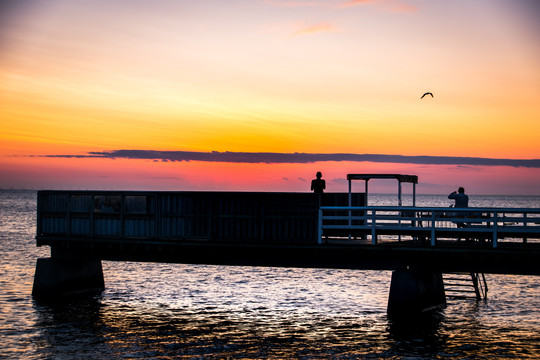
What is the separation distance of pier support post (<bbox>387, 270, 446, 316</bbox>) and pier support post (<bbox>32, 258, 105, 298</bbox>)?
43.6 feet

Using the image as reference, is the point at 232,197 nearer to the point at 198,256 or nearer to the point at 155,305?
the point at 198,256

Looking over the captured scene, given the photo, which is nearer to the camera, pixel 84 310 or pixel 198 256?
pixel 198 256

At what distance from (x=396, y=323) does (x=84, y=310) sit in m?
12.2

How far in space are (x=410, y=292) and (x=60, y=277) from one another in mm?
14503

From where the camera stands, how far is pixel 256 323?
23719 millimetres

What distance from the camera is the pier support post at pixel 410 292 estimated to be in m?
23.0

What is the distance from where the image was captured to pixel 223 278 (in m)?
37.9

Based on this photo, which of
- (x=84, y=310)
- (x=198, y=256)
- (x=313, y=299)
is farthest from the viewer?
(x=313, y=299)

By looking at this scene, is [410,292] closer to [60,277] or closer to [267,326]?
[267,326]

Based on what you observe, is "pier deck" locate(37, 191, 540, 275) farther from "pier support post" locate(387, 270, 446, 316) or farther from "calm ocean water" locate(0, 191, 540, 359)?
"calm ocean water" locate(0, 191, 540, 359)

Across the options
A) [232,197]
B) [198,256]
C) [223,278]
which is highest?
[232,197]

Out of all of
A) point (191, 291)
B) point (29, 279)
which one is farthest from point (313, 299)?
point (29, 279)

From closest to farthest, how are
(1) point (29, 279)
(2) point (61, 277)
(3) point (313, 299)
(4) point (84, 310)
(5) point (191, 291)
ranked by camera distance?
(4) point (84, 310)
(2) point (61, 277)
(3) point (313, 299)
(5) point (191, 291)
(1) point (29, 279)

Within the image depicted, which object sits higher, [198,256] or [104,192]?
[104,192]
